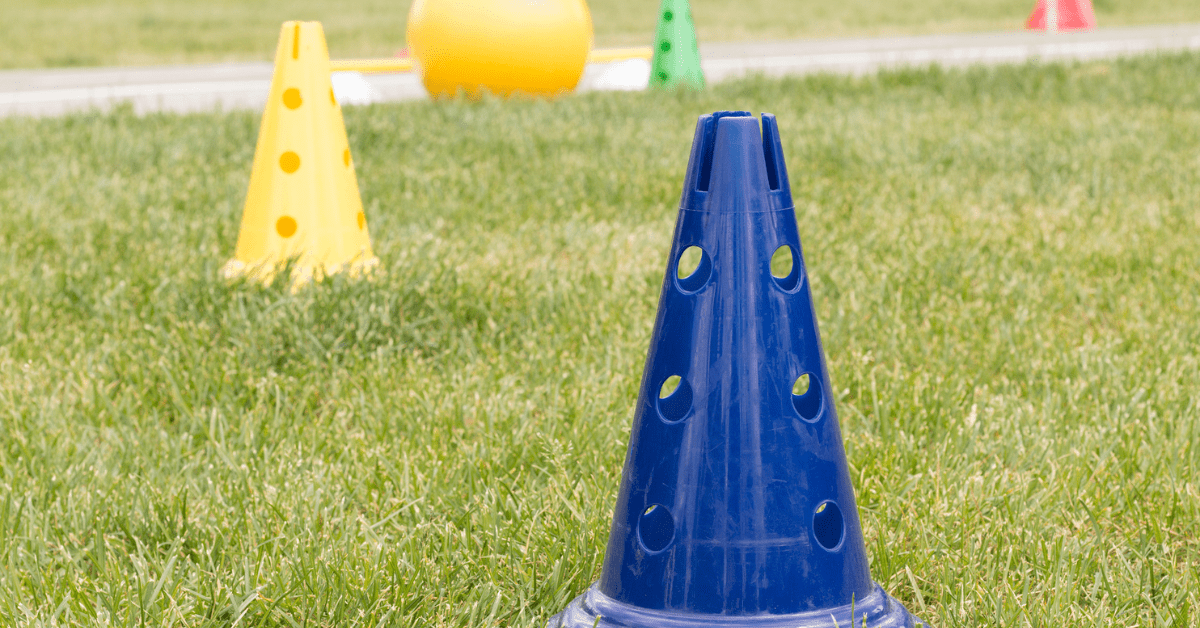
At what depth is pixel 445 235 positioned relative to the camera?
4516 millimetres

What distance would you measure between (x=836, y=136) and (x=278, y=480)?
4688 mm

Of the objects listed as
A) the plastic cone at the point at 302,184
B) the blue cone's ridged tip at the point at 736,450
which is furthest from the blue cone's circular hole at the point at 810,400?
the plastic cone at the point at 302,184

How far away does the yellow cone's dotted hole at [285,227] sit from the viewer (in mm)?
3754

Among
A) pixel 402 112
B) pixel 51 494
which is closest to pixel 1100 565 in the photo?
pixel 51 494

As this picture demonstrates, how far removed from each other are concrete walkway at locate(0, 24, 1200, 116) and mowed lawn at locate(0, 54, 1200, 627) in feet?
12.2

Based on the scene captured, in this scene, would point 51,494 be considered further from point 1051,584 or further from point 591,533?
point 1051,584

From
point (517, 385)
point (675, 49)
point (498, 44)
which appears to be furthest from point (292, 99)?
point (675, 49)

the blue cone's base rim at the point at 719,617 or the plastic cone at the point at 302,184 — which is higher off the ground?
the plastic cone at the point at 302,184

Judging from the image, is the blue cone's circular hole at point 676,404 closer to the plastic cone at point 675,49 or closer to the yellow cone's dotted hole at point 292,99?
the yellow cone's dotted hole at point 292,99

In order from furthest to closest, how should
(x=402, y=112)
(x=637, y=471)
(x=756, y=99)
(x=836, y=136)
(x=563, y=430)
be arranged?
(x=756, y=99) → (x=402, y=112) → (x=836, y=136) → (x=563, y=430) → (x=637, y=471)

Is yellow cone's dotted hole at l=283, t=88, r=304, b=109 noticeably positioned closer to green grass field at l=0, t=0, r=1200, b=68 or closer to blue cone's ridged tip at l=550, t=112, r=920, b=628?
blue cone's ridged tip at l=550, t=112, r=920, b=628

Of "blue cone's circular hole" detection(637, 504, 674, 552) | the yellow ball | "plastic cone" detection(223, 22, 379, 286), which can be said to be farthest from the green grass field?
"blue cone's circular hole" detection(637, 504, 674, 552)

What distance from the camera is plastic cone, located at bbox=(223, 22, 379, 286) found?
375 centimetres

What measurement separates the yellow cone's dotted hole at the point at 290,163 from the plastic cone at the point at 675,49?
223 inches
